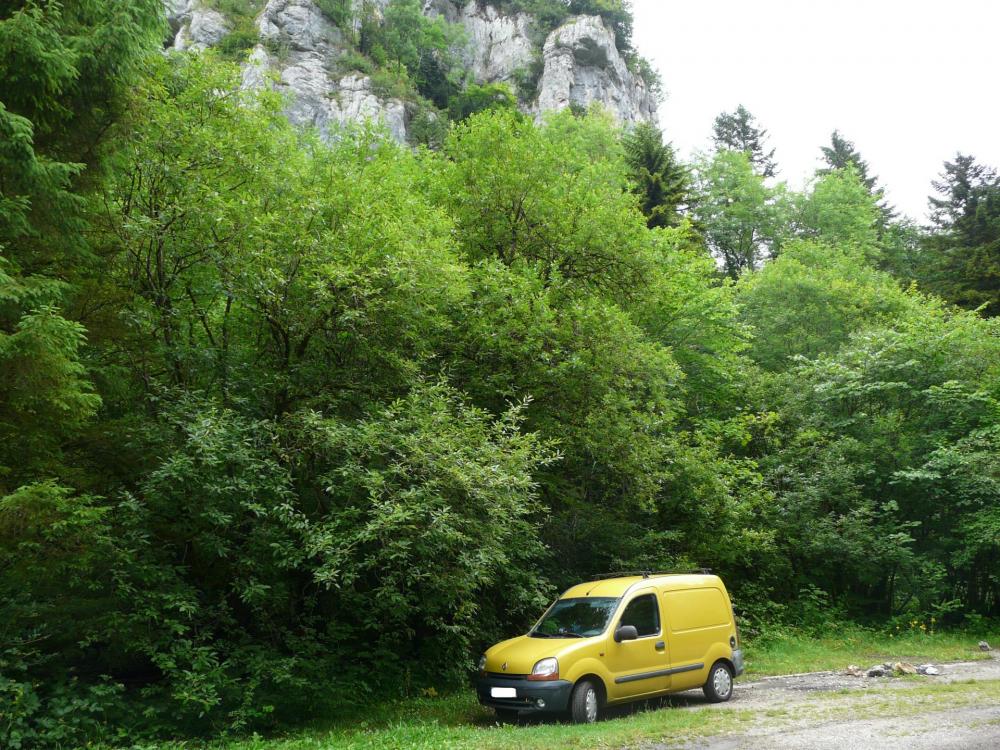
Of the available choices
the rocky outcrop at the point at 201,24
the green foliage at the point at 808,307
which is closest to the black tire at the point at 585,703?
the green foliage at the point at 808,307

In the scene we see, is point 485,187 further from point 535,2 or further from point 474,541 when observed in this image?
point 535,2

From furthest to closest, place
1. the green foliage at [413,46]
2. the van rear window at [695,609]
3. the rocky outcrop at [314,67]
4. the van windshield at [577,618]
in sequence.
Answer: the green foliage at [413,46] < the rocky outcrop at [314,67] < the van rear window at [695,609] < the van windshield at [577,618]

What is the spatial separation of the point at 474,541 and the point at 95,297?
20.4 feet

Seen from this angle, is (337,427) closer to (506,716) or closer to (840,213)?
(506,716)

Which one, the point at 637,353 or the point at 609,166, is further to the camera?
the point at 609,166

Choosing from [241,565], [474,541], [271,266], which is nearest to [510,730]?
[474,541]

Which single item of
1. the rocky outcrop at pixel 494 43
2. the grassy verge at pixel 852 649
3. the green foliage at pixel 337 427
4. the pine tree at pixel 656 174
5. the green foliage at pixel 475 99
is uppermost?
the rocky outcrop at pixel 494 43

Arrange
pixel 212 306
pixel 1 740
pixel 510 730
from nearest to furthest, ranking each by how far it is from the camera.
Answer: pixel 1 740 < pixel 510 730 < pixel 212 306

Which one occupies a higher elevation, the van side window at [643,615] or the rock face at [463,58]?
the rock face at [463,58]

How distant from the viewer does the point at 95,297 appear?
10211 mm

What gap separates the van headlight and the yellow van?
0.01 metres

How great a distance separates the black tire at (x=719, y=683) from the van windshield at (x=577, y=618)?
2060 millimetres

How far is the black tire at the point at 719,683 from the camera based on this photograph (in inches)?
426

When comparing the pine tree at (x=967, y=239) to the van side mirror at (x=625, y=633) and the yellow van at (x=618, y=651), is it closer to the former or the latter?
the yellow van at (x=618, y=651)
